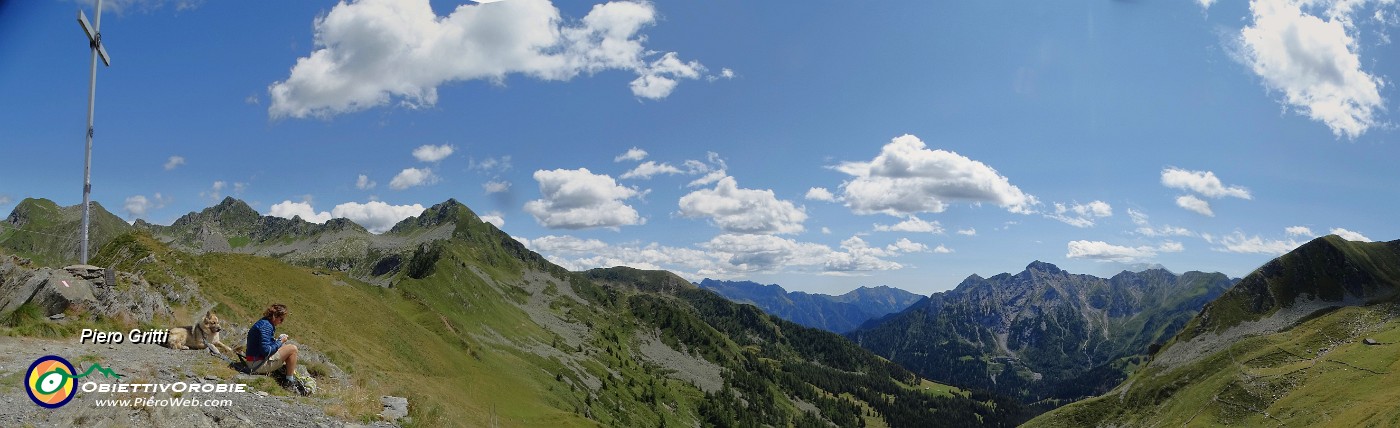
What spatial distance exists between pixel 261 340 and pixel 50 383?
806cm

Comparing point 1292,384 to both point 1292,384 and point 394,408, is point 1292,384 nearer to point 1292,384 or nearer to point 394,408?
point 1292,384

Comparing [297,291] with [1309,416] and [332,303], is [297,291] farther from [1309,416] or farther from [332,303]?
[1309,416]

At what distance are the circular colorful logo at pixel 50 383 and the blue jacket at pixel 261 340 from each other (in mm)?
7366

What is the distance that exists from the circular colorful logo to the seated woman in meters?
7.33

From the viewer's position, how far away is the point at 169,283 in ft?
142

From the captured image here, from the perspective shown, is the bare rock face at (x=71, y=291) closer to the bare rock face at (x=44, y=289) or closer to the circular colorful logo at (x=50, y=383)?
the bare rock face at (x=44, y=289)

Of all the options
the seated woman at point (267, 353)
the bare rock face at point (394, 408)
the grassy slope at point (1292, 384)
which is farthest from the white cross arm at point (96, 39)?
the grassy slope at point (1292, 384)

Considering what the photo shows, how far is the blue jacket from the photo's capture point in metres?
22.4

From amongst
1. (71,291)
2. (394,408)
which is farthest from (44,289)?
(394,408)

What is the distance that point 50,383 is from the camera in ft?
47.5

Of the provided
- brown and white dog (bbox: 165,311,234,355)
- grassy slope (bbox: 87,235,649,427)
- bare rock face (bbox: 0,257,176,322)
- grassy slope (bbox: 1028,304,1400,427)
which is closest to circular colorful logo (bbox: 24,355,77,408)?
brown and white dog (bbox: 165,311,234,355)

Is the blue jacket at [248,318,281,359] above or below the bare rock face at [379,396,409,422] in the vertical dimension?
above

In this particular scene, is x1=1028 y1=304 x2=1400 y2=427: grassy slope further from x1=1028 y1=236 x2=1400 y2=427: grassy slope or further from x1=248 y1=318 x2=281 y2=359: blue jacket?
x1=248 y1=318 x2=281 y2=359: blue jacket

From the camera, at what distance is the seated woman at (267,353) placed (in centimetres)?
2241
